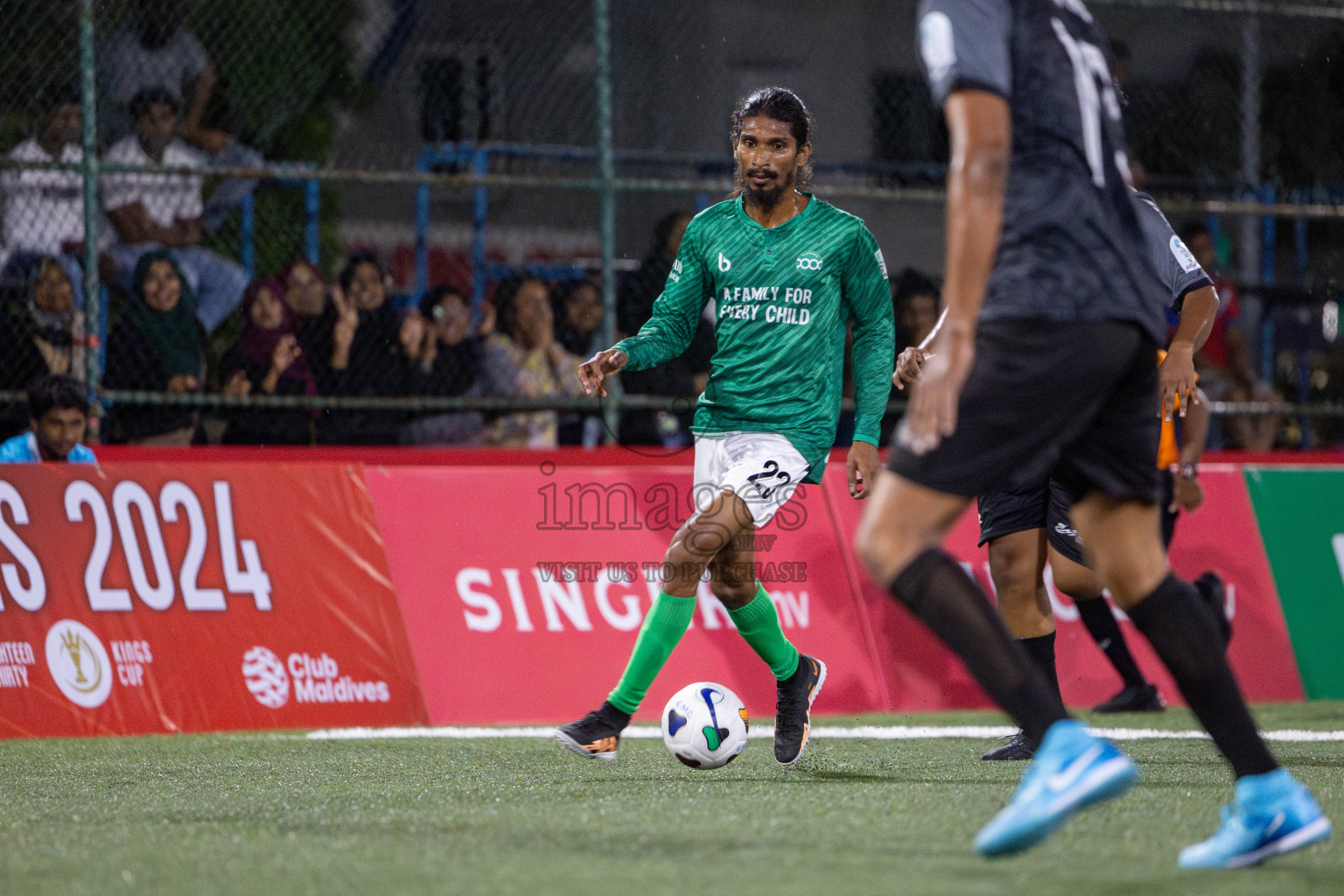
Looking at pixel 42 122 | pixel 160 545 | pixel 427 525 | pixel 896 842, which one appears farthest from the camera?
pixel 42 122

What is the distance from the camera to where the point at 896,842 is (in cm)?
363

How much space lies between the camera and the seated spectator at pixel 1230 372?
36.0ft

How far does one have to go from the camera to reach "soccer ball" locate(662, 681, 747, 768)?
205 inches

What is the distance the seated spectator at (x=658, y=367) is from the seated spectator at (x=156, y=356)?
7.91 ft

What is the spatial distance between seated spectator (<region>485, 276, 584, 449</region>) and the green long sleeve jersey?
12.0ft

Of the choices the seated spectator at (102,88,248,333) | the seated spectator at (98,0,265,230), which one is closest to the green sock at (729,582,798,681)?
the seated spectator at (102,88,248,333)

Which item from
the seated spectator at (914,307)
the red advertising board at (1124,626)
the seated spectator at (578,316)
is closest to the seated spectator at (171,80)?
the seated spectator at (578,316)

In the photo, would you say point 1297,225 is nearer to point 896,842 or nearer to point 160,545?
point 160,545

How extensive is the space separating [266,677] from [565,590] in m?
1.45

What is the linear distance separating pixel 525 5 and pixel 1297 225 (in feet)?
19.6

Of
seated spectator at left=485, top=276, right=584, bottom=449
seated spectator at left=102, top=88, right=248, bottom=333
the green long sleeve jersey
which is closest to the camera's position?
the green long sleeve jersey

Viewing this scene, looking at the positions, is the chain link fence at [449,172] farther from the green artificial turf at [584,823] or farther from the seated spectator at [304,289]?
the green artificial turf at [584,823]

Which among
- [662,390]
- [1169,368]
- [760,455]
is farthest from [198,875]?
[662,390]

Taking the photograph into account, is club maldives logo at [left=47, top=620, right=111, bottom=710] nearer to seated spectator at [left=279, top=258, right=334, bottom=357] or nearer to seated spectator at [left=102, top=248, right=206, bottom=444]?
seated spectator at [left=102, top=248, right=206, bottom=444]
